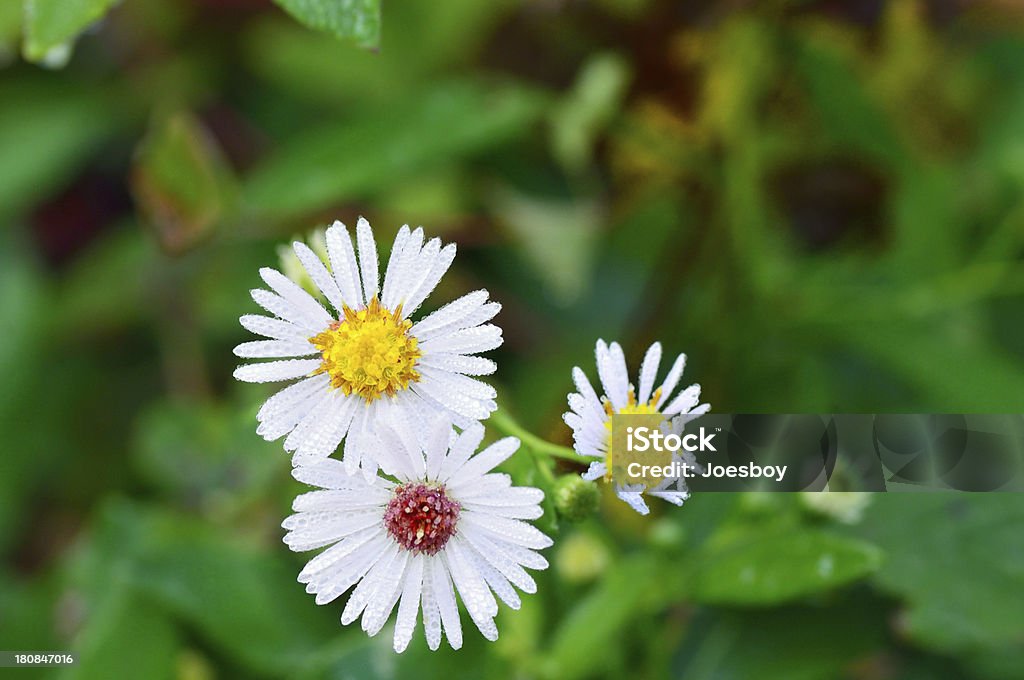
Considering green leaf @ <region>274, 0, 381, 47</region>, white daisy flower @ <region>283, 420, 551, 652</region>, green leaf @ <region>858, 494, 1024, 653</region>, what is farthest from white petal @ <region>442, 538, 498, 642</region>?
green leaf @ <region>858, 494, 1024, 653</region>

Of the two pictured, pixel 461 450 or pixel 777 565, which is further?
pixel 777 565

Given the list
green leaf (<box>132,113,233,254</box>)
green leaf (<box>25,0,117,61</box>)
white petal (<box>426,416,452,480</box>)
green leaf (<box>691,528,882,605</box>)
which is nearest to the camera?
white petal (<box>426,416,452,480</box>)

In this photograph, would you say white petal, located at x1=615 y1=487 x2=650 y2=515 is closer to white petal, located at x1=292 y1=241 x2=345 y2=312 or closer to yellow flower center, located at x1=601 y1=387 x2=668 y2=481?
yellow flower center, located at x1=601 y1=387 x2=668 y2=481

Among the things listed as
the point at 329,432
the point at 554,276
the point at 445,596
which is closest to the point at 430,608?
the point at 445,596

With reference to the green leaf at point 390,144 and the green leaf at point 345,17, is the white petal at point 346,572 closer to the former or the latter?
the green leaf at point 345,17

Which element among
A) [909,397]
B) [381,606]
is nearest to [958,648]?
[909,397]

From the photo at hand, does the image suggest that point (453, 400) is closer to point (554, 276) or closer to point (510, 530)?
point (510, 530)

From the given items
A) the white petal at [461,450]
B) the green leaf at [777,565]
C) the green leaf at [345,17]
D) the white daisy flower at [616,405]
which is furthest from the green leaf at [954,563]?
the green leaf at [345,17]
